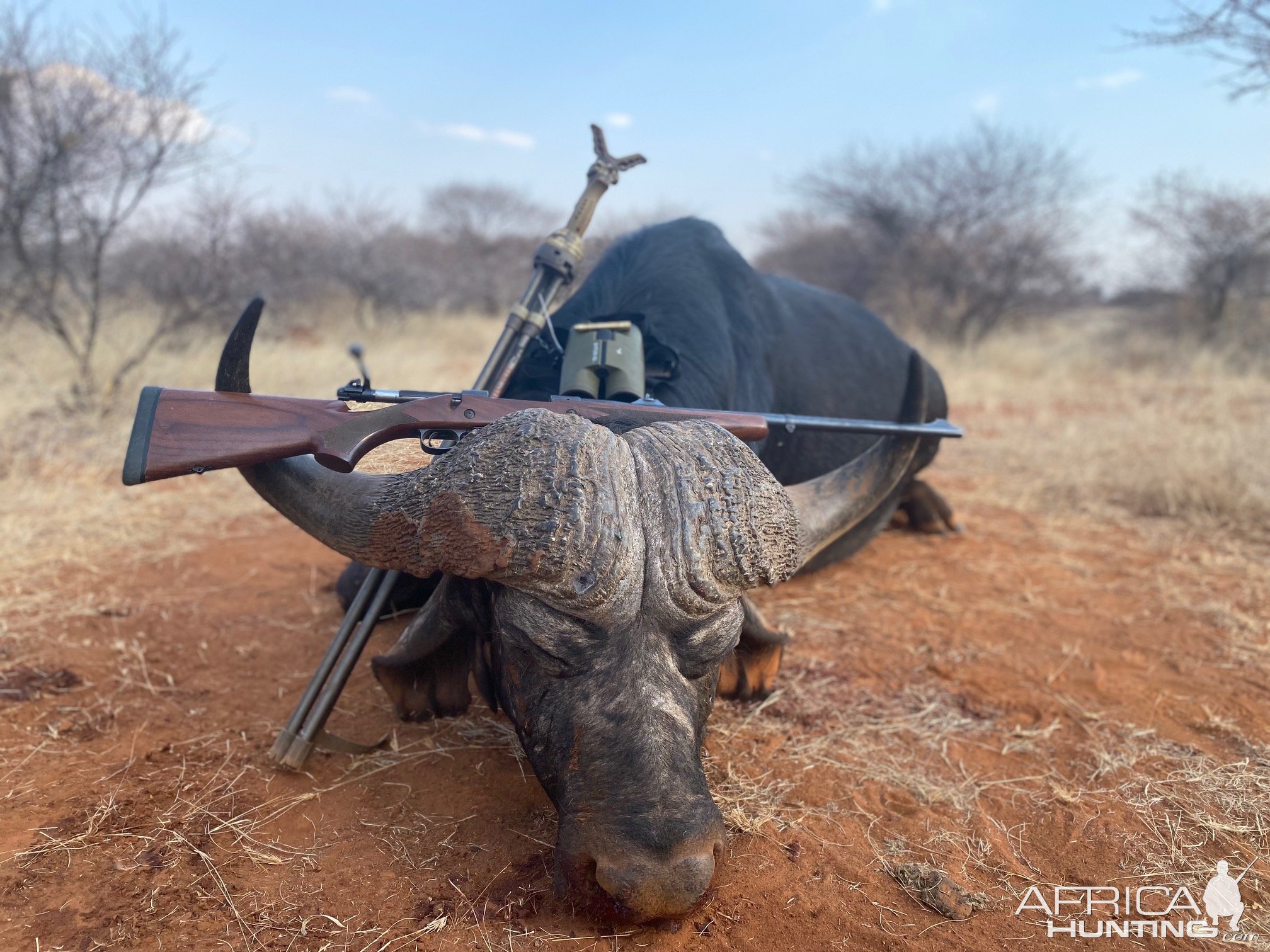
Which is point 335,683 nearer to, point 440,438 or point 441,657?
point 441,657

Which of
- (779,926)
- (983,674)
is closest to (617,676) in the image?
(779,926)

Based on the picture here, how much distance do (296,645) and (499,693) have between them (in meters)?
1.73

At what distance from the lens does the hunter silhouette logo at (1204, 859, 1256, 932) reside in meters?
1.97

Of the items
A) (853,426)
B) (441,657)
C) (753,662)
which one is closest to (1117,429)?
(853,426)

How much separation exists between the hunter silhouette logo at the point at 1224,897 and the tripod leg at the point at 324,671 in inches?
98.9

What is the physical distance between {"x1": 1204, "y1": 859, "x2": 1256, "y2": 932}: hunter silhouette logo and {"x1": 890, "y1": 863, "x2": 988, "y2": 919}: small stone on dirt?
58 cm

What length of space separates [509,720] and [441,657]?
329 millimetres

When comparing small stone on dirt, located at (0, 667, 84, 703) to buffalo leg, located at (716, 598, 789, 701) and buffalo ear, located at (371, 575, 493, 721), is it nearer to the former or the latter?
buffalo ear, located at (371, 575, 493, 721)

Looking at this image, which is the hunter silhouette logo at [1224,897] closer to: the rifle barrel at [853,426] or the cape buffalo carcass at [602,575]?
the cape buffalo carcass at [602,575]

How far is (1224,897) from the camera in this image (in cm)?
203

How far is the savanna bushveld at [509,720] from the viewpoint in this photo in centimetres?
194

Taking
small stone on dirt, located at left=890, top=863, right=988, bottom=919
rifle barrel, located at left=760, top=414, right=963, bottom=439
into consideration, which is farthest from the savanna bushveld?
rifle barrel, located at left=760, top=414, right=963, bottom=439

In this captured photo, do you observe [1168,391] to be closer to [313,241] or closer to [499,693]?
[499,693]
